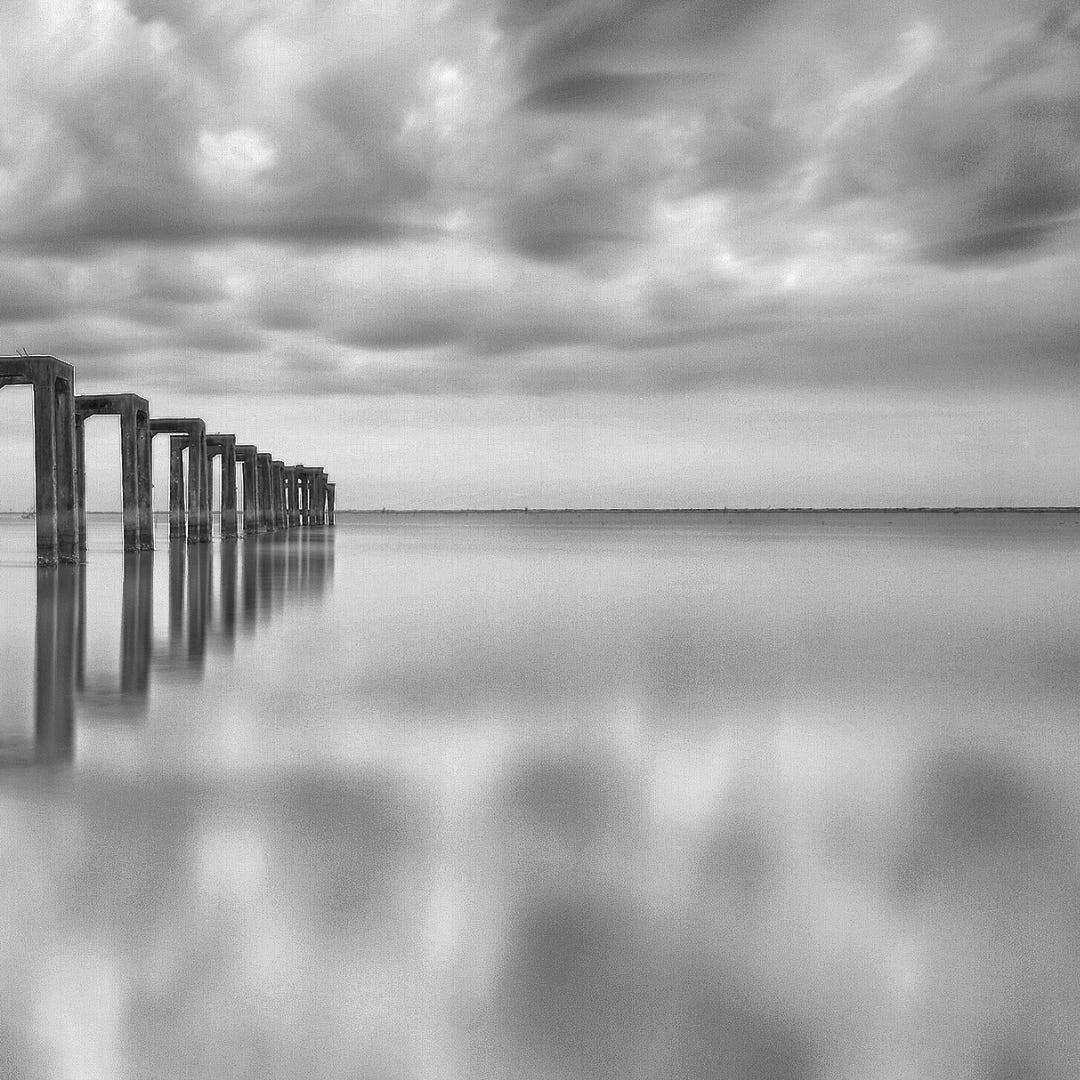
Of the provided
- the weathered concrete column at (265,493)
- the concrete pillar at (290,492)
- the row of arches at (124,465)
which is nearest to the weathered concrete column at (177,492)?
the row of arches at (124,465)

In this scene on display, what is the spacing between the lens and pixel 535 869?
454 cm

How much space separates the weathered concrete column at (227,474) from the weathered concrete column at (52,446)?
1966 centimetres

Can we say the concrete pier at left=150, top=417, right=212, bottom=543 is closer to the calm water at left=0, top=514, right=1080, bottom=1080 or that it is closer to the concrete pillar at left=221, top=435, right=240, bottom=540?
the concrete pillar at left=221, top=435, right=240, bottom=540

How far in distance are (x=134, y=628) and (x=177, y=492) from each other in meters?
30.1

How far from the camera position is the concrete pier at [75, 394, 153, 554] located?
2955cm

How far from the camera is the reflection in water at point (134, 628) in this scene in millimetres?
8258

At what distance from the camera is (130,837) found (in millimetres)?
4926

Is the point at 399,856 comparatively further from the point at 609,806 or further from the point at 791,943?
the point at 791,943

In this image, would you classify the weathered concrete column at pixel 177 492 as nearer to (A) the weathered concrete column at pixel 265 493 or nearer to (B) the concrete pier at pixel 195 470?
(B) the concrete pier at pixel 195 470

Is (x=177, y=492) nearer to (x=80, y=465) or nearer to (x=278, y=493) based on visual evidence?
(x=80, y=465)

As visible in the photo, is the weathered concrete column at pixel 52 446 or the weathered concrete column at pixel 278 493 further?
the weathered concrete column at pixel 278 493

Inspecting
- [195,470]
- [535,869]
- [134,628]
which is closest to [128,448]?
[195,470]

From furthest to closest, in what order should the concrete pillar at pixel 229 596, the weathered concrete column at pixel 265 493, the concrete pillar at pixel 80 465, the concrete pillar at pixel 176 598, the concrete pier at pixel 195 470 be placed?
the weathered concrete column at pixel 265 493 → the concrete pier at pixel 195 470 → the concrete pillar at pixel 80 465 → the concrete pillar at pixel 229 596 → the concrete pillar at pixel 176 598

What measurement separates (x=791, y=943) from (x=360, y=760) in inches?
147
